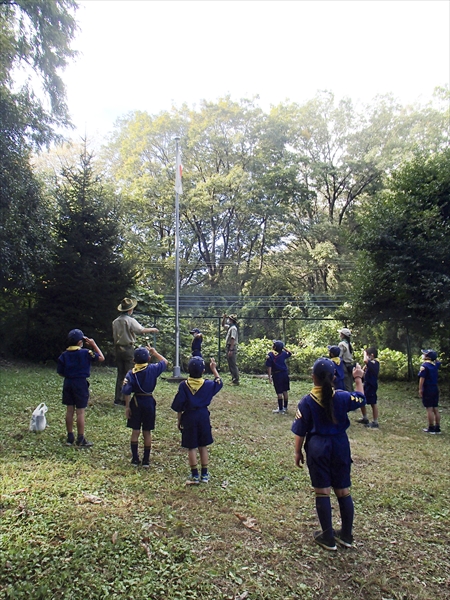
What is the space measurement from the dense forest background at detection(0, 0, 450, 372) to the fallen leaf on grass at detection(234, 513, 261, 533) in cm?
896

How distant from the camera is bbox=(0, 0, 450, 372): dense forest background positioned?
39.9ft

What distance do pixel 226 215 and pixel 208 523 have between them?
95.8 feet

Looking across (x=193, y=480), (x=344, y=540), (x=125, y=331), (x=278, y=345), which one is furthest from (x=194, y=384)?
(x=278, y=345)

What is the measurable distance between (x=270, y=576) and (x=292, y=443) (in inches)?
145

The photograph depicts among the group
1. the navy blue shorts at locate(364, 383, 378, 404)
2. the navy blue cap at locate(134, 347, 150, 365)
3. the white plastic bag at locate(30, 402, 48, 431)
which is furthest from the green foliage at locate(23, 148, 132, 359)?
the navy blue cap at locate(134, 347, 150, 365)

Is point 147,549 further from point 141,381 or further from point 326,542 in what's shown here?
point 141,381

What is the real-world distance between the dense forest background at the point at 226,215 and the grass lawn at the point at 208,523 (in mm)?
6432

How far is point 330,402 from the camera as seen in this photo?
3.55 metres

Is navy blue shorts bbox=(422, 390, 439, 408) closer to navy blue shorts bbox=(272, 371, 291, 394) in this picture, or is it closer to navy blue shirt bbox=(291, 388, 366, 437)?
navy blue shorts bbox=(272, 371, 291, 394)

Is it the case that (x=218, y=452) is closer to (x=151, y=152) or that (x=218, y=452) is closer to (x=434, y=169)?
(x=434, y=169)

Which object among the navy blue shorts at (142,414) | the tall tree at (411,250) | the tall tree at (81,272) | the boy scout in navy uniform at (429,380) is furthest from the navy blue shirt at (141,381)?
the tall tree at (411,250)

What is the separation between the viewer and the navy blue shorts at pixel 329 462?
354cm

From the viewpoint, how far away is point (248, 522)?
4.00 m

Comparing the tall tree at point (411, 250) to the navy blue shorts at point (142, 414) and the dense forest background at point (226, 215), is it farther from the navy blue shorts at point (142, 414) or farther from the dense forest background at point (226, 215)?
the navy blue shorts at point (142, 414)
